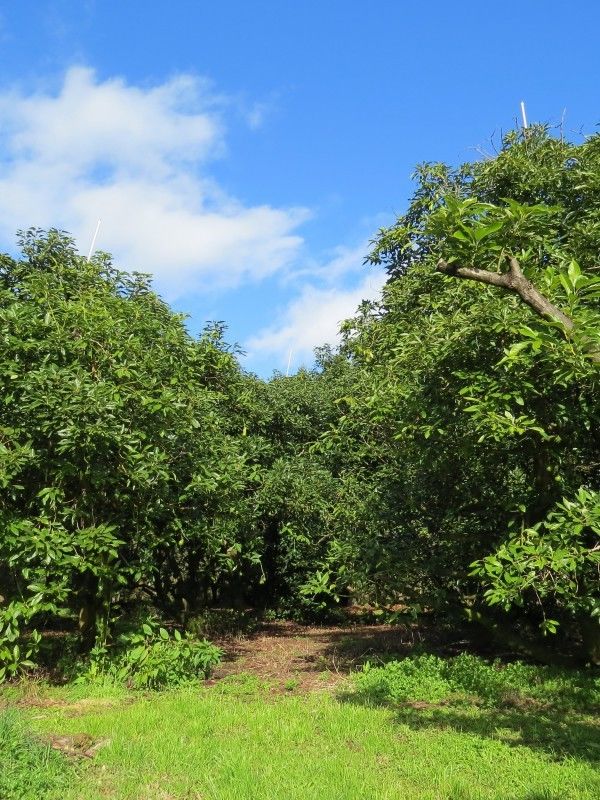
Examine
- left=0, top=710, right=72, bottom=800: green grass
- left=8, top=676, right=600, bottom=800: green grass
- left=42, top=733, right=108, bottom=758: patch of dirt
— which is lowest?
left=8, top=676, right=600, bottom=800: green grass

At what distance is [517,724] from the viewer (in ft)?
20.3

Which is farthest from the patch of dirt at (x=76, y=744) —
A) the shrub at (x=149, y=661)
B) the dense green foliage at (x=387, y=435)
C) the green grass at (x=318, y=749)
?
the shrub at (x=149, y=661)

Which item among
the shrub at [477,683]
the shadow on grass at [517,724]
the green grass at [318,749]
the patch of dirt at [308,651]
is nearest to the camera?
the green grass at [318,749]

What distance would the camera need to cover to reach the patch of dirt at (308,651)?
28.2 feet

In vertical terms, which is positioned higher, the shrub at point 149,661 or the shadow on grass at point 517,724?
the shrub at point 149,661

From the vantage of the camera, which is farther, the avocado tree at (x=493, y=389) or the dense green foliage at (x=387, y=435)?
the dense green foliage at (x=387, y=435)

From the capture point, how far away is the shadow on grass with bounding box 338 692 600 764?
18.0 feet

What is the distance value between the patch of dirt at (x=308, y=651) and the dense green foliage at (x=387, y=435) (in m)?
0.98

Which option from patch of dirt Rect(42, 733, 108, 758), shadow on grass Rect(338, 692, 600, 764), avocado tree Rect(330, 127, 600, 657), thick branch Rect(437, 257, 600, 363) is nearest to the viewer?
thick branch Rect(437, 257, 600, 363)

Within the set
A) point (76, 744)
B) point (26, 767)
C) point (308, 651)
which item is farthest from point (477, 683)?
point (26, 767)

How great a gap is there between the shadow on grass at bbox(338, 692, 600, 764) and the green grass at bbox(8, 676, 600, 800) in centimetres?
1

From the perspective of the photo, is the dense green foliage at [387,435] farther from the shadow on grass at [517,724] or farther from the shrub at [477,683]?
the shadow on grass at [517,724]

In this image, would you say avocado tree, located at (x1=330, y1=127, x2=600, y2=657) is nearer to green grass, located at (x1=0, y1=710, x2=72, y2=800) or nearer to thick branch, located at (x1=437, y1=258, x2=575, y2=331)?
thick branch, located at (x1=437, y1=258, x2=575, y2=331)

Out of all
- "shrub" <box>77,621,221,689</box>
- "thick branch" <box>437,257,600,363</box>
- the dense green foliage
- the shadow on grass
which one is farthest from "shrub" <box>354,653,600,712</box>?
"thick branch" <box>437,257,600,363</box>
